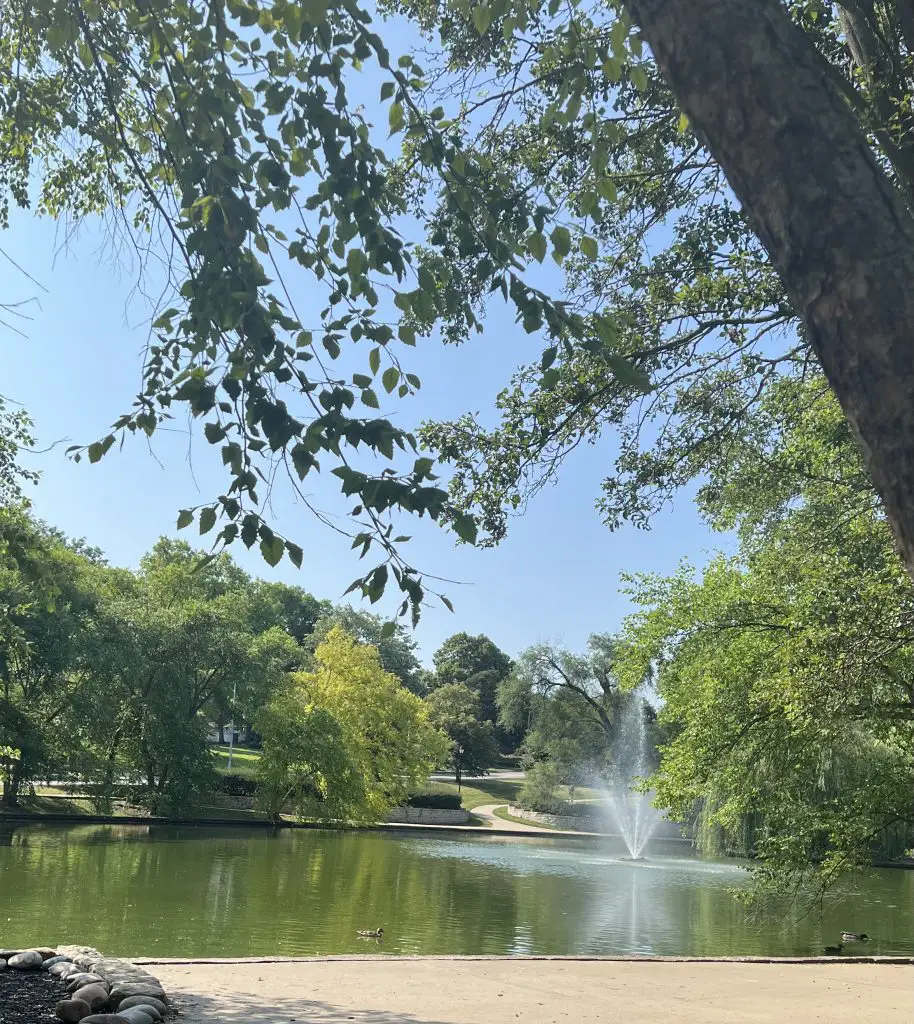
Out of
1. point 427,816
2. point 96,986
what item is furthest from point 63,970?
point 427,816

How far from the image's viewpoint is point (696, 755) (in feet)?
54.1

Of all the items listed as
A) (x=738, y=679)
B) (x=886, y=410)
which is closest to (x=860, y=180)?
(x=886, y=410)

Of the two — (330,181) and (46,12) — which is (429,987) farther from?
(46,12)

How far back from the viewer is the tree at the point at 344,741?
3331 centimetres

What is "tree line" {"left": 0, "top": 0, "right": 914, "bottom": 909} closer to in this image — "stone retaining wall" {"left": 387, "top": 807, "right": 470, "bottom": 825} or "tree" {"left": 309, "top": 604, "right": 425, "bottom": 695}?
"stone retaining wall" {"left": 387, "top": 807, "right": 470, "bottom": 825}

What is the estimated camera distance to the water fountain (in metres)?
41.8

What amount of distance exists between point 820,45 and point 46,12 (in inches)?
206

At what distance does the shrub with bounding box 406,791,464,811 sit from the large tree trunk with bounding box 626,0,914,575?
45371mm

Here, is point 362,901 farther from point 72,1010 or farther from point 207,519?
point 207,519

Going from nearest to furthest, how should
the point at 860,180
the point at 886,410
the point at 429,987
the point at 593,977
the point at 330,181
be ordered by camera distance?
the point at 886,410
the point at 860,180
the point at 330,181
the point at 429,987
the point at 593,977

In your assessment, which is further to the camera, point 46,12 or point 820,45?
point 820,45

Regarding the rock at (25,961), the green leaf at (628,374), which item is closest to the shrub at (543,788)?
the rock at (25,961)

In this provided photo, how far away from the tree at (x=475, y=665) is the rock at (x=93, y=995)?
2733 inches

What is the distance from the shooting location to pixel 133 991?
689 centimetres
